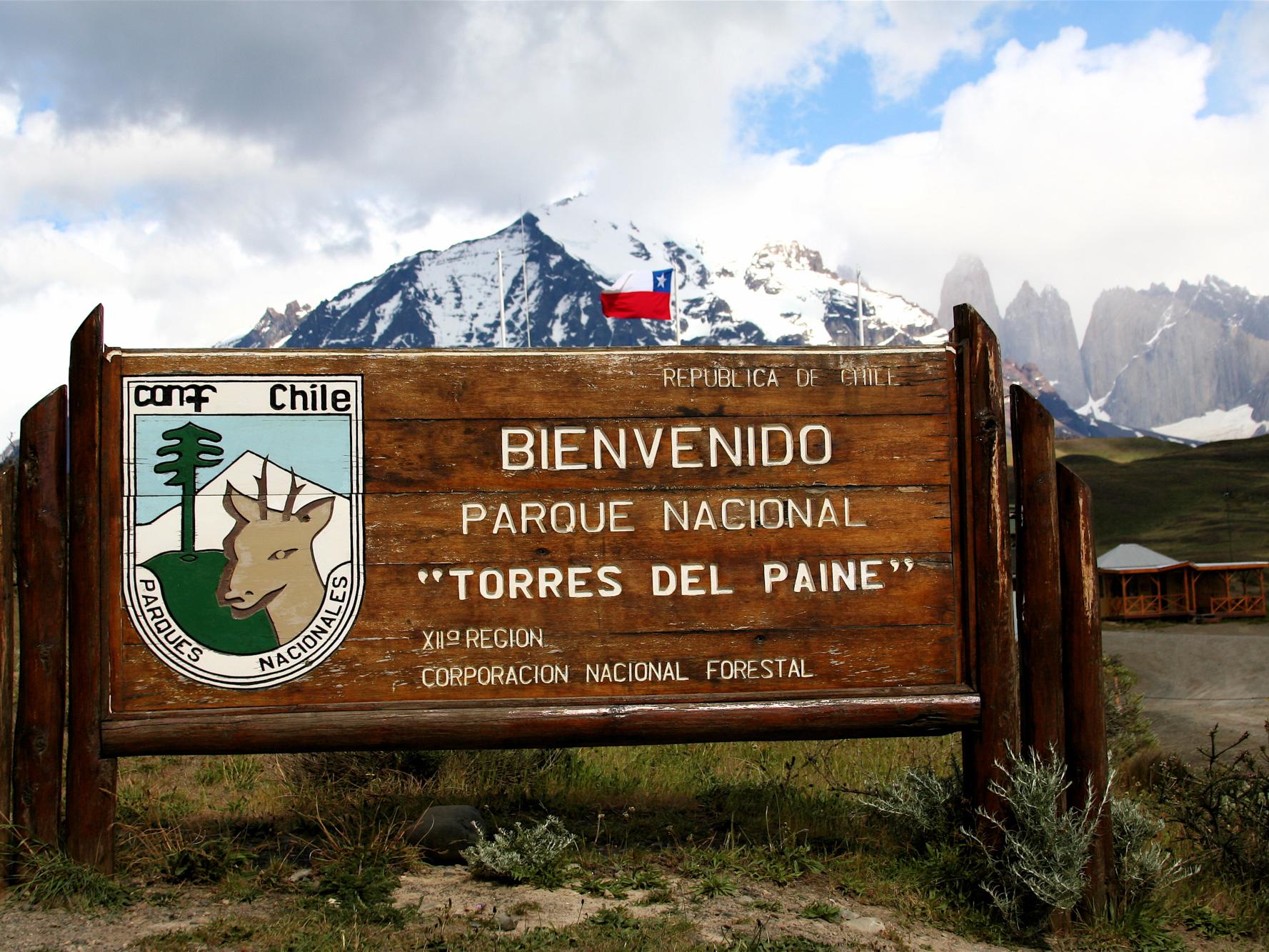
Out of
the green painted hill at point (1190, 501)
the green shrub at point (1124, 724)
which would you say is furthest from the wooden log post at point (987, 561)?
the green painted hill at point (1190, 501)

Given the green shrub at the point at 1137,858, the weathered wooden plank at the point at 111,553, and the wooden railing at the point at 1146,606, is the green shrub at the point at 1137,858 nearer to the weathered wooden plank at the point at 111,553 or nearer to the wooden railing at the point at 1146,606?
the weathered wooden plank at the point at 111,553

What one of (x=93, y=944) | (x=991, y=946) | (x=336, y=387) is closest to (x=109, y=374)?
(x=336, y=387)

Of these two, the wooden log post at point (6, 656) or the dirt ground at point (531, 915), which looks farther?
the wooden log post at point (6, 656)

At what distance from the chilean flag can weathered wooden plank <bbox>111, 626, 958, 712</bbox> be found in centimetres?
1380

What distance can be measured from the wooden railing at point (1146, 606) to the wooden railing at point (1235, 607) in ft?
4.02

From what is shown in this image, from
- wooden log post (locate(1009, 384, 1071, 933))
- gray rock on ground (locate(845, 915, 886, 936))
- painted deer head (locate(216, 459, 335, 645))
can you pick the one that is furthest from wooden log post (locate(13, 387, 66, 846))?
wooden log post (locate(1009, 384, 1071, 933))

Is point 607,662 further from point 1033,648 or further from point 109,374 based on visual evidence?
point 109,374

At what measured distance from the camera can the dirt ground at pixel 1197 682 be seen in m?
11.0

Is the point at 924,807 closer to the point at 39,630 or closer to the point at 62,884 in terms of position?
the point at 62,884

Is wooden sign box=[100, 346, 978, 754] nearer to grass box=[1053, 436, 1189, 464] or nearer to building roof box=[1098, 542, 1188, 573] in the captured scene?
building roof box=[1098, 542, 1188, 573]

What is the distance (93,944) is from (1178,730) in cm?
1007

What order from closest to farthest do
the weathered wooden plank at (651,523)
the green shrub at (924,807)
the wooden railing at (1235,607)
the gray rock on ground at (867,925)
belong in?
the gray rock on ground at (867,925) < the weathered wooden plank at (651,523) < the green shrub at (924,807) < the wooden railing at (1235,607)

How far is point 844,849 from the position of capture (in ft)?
18.1

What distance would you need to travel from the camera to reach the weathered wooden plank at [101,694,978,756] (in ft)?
16.1
